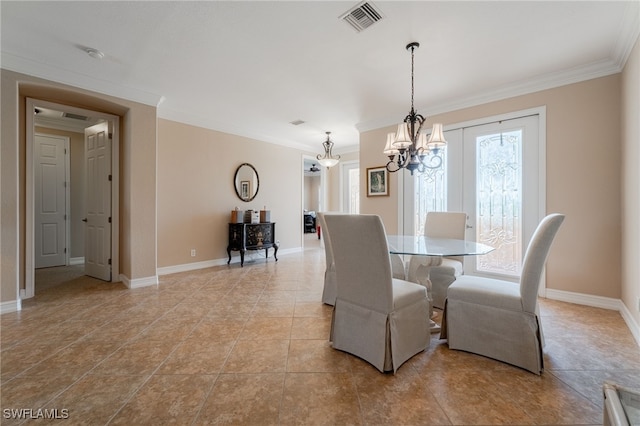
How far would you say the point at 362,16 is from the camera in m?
2.13

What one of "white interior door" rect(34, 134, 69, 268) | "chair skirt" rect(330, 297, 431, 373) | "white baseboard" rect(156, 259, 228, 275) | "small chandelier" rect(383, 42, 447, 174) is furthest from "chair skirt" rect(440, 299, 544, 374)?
"white interior door" rect(34, 134, 69, 268)

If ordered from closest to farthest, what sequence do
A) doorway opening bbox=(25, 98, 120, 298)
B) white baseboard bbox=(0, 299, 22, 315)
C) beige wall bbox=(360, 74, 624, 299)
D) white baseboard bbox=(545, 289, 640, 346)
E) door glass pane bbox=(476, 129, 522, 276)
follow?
white baseboard bbox=(545, 289, 640, 346) → white baseboard bbox=(0, 299, 22, 315) → beige wall bbox=(360, 74, 624, 299) → door glass pane bbox=(476, 129, 522, 276) → doorway opening bbox=(25, 98, 120, 298)

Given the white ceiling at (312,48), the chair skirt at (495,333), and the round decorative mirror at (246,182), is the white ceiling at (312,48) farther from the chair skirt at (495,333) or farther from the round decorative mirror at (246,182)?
the chair skirt at (495,333)

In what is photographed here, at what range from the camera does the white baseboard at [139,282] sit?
349 centimetres

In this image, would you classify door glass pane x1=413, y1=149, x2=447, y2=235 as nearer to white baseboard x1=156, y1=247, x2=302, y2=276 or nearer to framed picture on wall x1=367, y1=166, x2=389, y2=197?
framed picture on wall x1=367, y1=166, x2=389, y2=197

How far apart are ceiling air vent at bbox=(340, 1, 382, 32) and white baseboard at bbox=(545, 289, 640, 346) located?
3303mm

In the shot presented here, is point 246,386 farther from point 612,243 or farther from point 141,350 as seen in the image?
point 612,243

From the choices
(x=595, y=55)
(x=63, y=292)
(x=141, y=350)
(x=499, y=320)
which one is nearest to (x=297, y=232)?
(x=63, y=292)

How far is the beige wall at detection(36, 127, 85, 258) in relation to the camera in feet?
16.4

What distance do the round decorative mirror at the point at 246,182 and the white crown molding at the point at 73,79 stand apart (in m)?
1.82

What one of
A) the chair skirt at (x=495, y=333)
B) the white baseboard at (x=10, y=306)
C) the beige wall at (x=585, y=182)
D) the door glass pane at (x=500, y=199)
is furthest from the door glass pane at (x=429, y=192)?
the white baseboard at (x=10, y=306)

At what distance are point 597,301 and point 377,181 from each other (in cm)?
312

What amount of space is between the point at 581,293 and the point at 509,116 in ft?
7.30

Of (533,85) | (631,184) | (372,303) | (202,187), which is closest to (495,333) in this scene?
(372,303)
